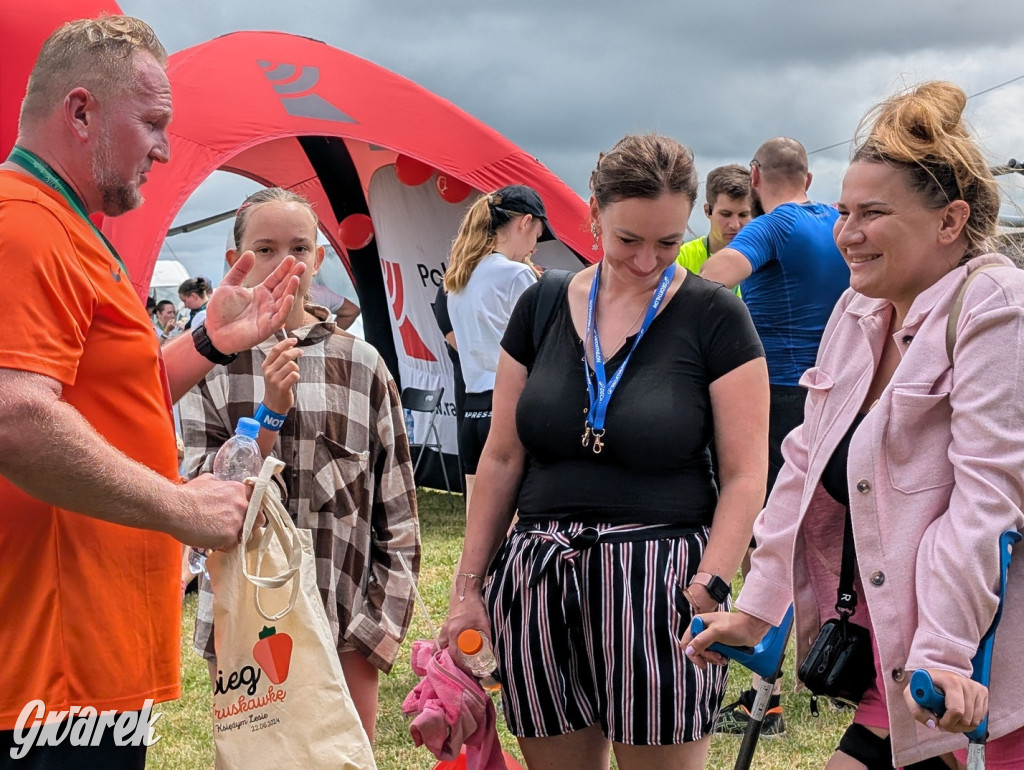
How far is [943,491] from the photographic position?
75.0 inches

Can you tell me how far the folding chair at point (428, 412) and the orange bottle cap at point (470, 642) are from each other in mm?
7494

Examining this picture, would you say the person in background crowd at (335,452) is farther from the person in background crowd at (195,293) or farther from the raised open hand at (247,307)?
the person in background crowd at (195,293)

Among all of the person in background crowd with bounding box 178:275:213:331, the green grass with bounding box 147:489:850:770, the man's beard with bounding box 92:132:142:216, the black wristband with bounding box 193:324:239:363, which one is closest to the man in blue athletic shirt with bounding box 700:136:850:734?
the green grass with bounding box 147:489:850:770

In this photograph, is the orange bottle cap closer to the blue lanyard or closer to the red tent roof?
the blue lanyard

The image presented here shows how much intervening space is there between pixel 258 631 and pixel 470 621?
59cm

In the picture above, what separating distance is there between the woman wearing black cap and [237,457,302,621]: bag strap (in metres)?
3.28

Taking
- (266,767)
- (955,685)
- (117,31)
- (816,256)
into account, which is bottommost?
(266,767)

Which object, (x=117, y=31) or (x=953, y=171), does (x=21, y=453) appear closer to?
(x=117, y=31)

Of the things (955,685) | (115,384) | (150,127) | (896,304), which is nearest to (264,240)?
(150,127)

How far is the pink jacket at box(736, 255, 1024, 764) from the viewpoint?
179 cm

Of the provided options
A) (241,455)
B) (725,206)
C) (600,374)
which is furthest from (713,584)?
(725,206)

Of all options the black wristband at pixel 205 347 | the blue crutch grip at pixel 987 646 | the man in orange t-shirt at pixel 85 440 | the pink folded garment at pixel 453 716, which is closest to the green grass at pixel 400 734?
the pink folded garment at pixel 453 716

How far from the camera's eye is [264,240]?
304cm

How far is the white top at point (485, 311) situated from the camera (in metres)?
5.55
